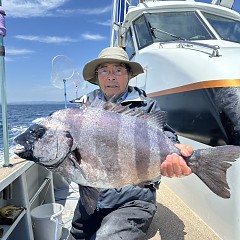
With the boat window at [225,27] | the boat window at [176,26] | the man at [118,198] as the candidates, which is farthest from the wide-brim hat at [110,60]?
the boat window at [225,27]

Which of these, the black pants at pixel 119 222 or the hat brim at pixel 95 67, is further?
the hat brim at pixel 95 67

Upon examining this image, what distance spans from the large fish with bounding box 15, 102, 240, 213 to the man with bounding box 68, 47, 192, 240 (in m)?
0.44

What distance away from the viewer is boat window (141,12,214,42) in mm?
4598

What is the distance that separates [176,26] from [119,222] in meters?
3.57

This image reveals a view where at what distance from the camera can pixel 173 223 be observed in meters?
2.96

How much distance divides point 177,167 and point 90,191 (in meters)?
0.51

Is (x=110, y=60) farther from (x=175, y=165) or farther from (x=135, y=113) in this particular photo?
(x=175, y=165)

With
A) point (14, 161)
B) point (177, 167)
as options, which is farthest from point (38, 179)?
point (177, 167)

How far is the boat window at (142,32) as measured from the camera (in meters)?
4.99

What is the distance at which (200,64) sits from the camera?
9.45ft

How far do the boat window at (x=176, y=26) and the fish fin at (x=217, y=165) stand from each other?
130 inches

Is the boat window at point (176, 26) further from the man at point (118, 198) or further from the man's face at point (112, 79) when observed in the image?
the man's face at point (112, 79)

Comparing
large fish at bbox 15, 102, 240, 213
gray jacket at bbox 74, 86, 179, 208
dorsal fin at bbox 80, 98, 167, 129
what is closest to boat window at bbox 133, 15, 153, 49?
gray jacket at bbox 74, 86, 179, 208

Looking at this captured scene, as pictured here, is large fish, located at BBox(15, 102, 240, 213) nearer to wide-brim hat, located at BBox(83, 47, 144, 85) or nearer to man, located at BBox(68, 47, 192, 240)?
man, located at BBox(68, 47, 192, 240)
